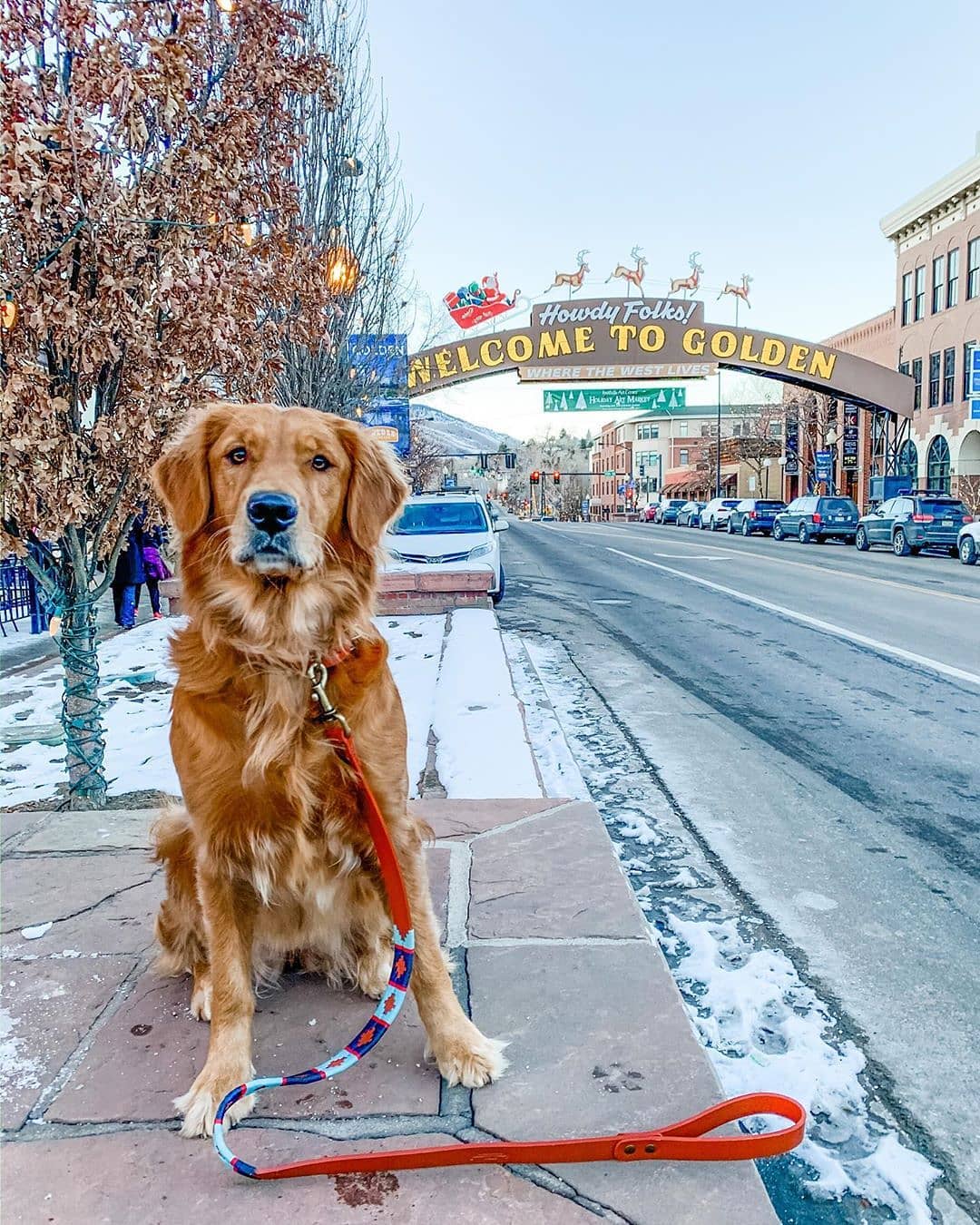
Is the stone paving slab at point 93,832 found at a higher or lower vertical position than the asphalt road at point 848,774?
higher

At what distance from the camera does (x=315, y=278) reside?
5242mm

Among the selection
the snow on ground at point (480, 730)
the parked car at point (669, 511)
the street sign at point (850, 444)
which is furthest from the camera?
the parked car at point (669, 511)

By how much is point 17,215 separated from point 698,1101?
3.94 metres

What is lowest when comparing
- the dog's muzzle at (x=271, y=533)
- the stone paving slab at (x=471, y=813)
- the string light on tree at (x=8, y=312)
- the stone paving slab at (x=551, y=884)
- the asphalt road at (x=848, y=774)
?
the asphalt road at (x=848, y=774)

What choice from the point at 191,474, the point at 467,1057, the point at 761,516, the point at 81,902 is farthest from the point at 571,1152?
the point at 761,516

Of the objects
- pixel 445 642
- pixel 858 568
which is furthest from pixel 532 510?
pixel 445 642

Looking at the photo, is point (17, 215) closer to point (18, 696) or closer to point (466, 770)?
point (466, 770)

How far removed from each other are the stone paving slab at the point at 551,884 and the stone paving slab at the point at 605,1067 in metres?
0.13

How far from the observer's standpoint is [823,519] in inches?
1237

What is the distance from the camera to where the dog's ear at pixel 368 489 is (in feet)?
7.66

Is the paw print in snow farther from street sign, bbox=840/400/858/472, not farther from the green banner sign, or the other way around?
street sign, bbox=840/400/858/472

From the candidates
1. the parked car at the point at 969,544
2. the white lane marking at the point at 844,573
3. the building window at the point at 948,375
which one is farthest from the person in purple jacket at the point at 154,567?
the building window at the point at 948,375

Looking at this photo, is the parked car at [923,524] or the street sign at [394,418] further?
the parked car at [923,524]

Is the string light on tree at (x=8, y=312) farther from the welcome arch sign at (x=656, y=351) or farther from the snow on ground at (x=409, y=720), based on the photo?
the welcome arch sign at (x=656, y=351)
